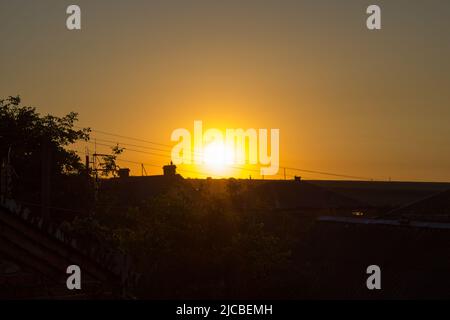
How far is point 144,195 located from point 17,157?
32.7m

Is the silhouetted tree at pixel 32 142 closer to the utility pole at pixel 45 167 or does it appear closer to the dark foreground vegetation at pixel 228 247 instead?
the dark foreground vegetation at pixel 228 247

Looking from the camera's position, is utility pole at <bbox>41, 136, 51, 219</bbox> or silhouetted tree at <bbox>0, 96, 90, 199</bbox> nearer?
utility pole at <bbox>41, 136, 51, 219</bbox>

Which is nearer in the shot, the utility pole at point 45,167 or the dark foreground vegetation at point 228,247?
the utility pole at point 45,167

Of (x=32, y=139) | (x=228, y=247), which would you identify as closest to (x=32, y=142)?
(x=32, y=139)

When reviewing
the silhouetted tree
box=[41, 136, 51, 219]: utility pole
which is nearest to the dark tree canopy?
the silhouetted tree

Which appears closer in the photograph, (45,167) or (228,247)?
(45,167)

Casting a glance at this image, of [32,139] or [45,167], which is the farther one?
[32,139]

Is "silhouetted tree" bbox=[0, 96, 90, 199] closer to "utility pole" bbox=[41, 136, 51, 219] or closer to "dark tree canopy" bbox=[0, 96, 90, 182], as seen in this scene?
"dark tree canopy" bbox=[0, 96, 90, 182]

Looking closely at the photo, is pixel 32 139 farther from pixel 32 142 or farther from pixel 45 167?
pixel 45 167

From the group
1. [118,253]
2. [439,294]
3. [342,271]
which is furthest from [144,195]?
[118,253]

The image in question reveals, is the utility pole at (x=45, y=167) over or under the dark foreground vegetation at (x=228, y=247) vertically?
over

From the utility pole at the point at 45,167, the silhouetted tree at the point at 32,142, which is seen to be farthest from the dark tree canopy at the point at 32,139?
the utility pole at the point at 45,167

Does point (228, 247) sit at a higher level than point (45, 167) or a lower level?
lower
